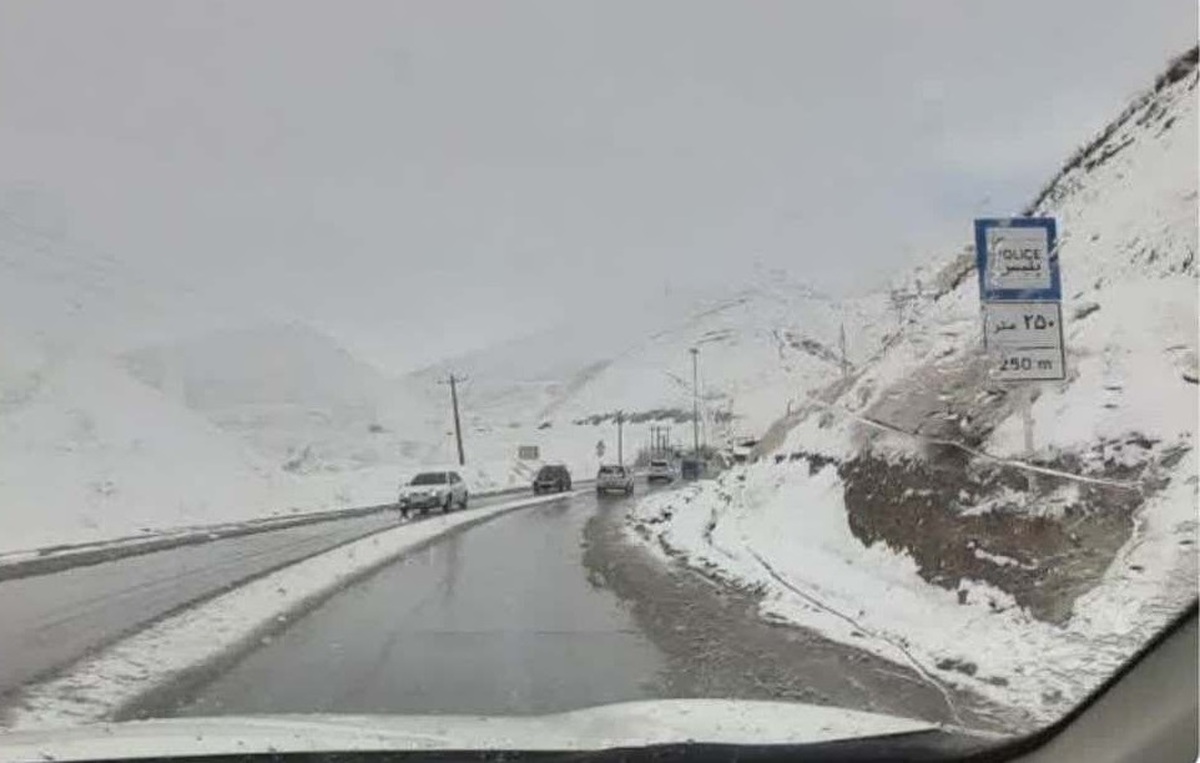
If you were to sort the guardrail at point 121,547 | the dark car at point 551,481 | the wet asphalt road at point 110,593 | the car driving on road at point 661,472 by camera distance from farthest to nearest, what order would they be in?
the car driving on road at point 661,472 → the dark car at point 551,481 → the guardrail at point 121,547 → the wet asphalt road at point 110,593

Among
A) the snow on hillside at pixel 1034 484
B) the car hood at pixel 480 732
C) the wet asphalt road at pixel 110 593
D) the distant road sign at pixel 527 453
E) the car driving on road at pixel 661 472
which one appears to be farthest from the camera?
the distant road sign at pixel 527 453

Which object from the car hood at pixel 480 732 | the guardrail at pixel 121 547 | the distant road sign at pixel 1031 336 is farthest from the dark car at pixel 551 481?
the car hood at pixel 480 732

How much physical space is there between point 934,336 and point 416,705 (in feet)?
57.4

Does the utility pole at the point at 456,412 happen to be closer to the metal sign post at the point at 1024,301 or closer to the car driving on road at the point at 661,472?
the car driving on road at the point at 661,472

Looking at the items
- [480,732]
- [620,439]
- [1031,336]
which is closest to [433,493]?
[1031,336]

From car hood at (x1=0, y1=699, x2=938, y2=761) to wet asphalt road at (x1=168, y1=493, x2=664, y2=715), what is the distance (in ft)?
9.24

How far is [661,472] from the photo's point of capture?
73.7 meters

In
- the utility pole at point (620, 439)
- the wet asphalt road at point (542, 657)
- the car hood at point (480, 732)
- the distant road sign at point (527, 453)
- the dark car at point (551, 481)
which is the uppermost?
the utility pole at point (620, 439)

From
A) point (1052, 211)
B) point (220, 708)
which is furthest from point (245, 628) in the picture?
point (1052, 211)

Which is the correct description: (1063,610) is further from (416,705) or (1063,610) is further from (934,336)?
(934,336)

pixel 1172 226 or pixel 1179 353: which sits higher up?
pixel 1172 226

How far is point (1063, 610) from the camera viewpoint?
10.5 m

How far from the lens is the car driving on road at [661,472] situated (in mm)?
72500

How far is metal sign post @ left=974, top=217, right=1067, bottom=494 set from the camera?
39.6 feet
